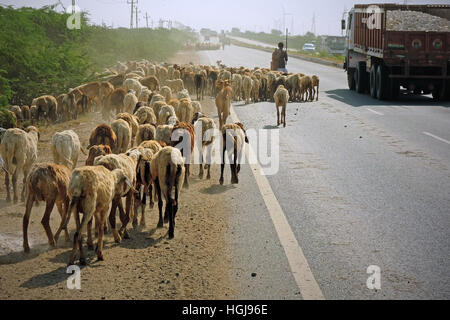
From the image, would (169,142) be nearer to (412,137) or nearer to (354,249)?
(354,249)

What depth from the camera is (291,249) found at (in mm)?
6199

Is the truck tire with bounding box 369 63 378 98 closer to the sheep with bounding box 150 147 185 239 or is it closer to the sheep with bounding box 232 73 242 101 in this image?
the sheep with bounding box 232 73 242 101

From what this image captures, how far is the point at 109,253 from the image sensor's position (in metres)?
6.23

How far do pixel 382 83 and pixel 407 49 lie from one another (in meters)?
1.51

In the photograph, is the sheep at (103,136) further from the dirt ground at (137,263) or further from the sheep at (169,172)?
the sheep at (169,172)

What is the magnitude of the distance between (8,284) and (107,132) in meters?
4.23

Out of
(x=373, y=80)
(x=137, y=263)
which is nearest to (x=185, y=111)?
(x=137, y=263)

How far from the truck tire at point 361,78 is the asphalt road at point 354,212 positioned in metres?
9.82

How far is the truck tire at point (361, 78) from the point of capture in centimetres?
2466

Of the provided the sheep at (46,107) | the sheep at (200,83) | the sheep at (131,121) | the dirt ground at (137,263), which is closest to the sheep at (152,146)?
the dirt ground at (137,263)

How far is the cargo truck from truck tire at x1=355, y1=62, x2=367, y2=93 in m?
1.07

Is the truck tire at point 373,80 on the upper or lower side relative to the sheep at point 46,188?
upper
